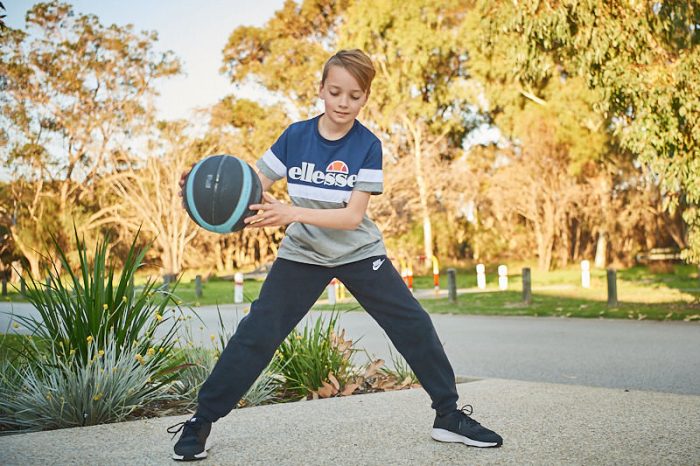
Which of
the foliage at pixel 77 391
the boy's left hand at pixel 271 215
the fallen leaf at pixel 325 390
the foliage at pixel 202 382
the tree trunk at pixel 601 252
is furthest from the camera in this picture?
the tree trunk at pixel 601 252

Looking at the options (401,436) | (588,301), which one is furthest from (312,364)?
(588,301)

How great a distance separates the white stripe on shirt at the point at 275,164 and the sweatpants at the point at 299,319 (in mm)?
437

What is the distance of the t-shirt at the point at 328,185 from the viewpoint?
389 cm

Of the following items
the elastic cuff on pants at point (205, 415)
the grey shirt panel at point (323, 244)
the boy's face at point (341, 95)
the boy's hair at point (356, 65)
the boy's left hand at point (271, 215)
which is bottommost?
the elastic cuff on pants at point (205, 415)

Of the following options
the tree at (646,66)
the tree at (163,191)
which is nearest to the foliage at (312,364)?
the tree at (646,66)

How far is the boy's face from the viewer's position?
3805 millimetres

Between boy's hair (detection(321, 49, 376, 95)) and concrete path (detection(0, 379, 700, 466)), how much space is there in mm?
1758

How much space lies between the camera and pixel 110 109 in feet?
120

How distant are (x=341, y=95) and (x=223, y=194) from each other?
748 millimetres

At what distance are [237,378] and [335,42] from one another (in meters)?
38.3

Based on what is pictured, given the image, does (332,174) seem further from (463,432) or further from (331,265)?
(463,432)

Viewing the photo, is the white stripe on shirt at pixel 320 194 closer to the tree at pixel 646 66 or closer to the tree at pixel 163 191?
the tree at pixel 646 66

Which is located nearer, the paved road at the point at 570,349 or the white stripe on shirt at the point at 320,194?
the white stripe on shirt at the point at 320,194

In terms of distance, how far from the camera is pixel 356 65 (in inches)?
149
